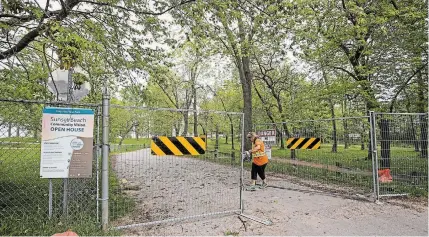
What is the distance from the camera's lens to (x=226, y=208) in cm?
645

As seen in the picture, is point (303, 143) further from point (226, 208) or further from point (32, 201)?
point (32, 201)

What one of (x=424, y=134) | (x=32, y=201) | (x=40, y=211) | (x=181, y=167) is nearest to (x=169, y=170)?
(x=181, y=167)

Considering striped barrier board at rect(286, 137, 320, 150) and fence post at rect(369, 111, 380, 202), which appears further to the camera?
striped barrier board at rect(286, 137, 320, 150)

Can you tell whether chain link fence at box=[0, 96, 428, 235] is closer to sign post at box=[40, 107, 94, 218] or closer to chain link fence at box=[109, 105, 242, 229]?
chain link fence at box=[109, 105, 242, 229]

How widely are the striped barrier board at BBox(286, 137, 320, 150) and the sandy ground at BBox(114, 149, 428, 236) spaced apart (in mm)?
1568

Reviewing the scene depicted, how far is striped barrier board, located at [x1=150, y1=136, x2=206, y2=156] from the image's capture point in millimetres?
5301

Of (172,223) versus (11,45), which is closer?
(172,223)

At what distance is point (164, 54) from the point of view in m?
8.79

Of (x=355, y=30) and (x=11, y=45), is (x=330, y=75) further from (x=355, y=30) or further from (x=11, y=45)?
(x=11, y=45)

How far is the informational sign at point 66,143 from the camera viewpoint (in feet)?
14.4

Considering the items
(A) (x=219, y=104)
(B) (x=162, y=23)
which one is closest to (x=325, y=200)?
(B) (x=162, y=23)

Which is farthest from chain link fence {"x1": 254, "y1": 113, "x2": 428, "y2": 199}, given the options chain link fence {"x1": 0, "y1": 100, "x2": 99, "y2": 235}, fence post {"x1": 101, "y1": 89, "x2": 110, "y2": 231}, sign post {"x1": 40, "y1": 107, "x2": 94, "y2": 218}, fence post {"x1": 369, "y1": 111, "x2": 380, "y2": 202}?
sign post {"x1": 40, "y1": 107, "x2": 94, "y2": 218}

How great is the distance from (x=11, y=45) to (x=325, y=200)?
8.45m

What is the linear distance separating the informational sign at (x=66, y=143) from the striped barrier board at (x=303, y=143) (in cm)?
677
